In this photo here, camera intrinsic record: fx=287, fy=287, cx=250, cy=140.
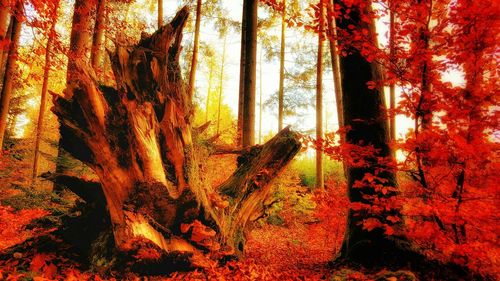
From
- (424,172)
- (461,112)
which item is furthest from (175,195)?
(461,112)

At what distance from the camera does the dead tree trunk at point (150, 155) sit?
167 inches

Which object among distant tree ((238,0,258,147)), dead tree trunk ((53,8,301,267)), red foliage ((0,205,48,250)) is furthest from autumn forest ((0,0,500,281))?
red foliage ((0,205,48,250))

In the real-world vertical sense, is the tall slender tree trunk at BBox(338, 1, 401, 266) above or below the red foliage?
above

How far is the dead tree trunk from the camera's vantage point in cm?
424

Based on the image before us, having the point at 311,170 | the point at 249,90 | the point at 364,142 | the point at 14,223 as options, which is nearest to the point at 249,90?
the point at 249,90

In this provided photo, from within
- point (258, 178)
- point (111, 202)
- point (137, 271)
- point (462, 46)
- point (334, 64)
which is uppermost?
point (334, 64)

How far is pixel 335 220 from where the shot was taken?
8312 mm

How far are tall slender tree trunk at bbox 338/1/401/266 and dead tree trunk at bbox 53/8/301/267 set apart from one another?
208 centimetres

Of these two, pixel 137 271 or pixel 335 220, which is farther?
pixel 335 220

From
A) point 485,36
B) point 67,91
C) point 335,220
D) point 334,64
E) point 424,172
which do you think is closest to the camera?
point 485,36

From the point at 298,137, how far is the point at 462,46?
2958mm

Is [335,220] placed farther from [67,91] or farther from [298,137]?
[67,91]

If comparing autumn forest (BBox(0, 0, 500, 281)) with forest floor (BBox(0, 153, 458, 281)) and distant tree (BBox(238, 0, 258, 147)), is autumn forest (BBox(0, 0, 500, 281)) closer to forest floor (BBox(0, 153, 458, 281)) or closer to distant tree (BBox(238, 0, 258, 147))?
forest floor (BBox(0, 153, 458, 281))

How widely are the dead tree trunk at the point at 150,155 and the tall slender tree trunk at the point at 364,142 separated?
2.08m
